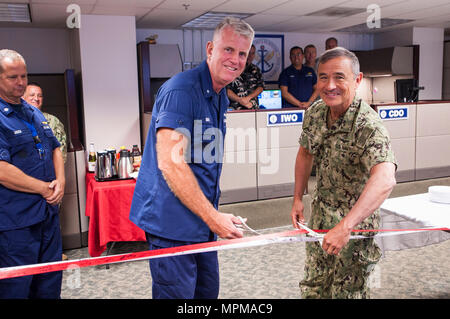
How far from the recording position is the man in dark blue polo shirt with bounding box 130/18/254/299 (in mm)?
1547

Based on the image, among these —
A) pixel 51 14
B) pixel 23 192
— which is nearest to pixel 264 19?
pixel 51 14

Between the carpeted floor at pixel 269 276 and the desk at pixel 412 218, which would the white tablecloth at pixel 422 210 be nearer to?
the desk at pixel 412 218

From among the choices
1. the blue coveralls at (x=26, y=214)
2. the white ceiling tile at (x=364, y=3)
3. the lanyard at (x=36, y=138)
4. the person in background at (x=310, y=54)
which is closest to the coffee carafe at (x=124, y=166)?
the blue coveralls at (x=26, y=214)

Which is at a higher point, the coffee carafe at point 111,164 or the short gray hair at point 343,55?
the short gray hair at point 343,55

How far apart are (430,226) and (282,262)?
1.62 meters

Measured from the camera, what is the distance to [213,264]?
6.03 feet

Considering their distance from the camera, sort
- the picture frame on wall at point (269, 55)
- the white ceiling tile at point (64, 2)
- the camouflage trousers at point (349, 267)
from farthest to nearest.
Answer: the picture frame on wall at point (269, 55), the white ceiling tile at point (64, 2), the camouflage trousers at point (349, 267)

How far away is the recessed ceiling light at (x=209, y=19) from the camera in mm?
5918

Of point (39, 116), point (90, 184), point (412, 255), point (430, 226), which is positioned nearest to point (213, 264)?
point (430, 226)

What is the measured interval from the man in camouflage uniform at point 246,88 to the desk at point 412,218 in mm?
3225

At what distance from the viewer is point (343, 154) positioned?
1917mm

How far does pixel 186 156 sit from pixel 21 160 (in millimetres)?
1122

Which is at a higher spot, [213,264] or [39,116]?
[39,116]
